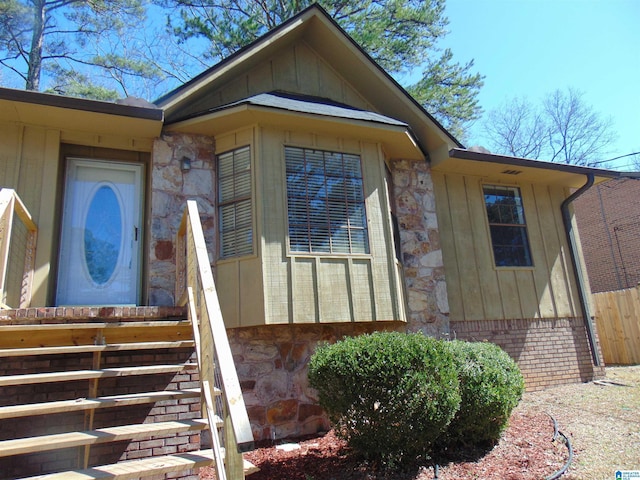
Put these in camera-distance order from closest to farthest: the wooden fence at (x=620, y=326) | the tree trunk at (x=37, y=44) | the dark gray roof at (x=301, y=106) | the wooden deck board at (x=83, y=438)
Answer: the wooden deck board at (x=83, y=438) → the dark gray roof at (x=301, y=106) → the wooden fence at (x=620, y=326) → the tree trunk at (x=37, y=44)

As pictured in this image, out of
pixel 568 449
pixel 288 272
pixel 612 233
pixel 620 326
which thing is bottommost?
pixel 568 449

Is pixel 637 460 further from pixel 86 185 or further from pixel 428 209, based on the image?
pixel 86 185

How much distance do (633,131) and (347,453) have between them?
20.3 metres

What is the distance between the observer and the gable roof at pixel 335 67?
6090mm

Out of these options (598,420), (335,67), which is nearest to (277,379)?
(598,420)

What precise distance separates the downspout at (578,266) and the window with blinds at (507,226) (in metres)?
0.97

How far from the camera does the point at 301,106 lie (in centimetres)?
601

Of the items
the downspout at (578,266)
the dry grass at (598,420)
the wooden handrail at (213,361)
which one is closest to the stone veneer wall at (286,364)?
the wooden handrail at (213,361)

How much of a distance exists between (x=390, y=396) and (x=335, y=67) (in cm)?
543

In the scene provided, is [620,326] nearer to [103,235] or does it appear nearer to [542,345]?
[542,345]

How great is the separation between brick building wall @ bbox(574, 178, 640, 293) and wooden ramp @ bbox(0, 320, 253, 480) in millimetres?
17231

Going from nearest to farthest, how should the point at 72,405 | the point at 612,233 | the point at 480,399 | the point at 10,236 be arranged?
the point at 72,405 < the point at 10,236 < the point at 480,399 < the point at 612,233

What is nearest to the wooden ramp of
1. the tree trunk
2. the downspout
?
the downspout

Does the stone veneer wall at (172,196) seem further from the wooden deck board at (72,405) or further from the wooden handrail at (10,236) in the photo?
the wooden deck board at (72,405)
